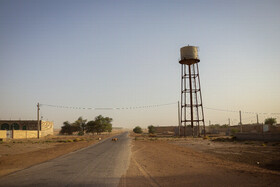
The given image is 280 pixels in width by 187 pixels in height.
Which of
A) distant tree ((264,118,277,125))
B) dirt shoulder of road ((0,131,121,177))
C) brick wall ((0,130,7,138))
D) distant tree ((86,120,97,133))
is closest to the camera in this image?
dirt shoulder of road ((0,131,121,177))

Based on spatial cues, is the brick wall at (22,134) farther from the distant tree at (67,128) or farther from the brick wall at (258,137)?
the brick wall at (258,137)

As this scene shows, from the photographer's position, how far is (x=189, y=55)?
44062mm

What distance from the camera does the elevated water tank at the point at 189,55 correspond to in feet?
144

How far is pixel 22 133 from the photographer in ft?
169

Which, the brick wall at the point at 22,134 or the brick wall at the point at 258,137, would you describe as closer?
the brick wall at the point at 258,137

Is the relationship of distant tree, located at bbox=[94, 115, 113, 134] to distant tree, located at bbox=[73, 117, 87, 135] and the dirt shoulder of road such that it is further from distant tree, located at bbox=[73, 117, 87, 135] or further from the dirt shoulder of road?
the dirt shoulder of road

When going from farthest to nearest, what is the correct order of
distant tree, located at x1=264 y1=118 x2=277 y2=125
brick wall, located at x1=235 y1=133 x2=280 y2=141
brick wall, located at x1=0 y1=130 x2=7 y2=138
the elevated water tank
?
distant tree, located at x1=264 y1=118 x2=277 y2=125, brick wall, located at x1=0 y1=130 x2=7 y2=138, the elevated water tank, brick wall, located at x1=235 y1=133 x2=280 y2=141

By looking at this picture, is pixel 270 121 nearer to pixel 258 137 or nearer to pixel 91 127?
pixel 258 137

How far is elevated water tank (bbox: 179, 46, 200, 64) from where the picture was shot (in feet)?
144

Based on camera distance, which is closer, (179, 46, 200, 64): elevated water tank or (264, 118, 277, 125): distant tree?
(179, 46, 200, 64): elevated water tank

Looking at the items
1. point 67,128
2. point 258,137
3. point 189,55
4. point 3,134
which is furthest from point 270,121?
point 3,134

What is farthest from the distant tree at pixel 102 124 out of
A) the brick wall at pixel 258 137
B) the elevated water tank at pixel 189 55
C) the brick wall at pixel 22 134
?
the brick wall at pixel 258 137

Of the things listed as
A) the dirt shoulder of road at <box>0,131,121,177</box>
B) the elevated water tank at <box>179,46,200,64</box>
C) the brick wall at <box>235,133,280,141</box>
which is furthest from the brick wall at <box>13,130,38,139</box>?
the brick wall at <box>235,133,280,141</box>

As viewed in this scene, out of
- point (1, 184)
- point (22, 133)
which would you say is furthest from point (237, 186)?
point (22, 133)
